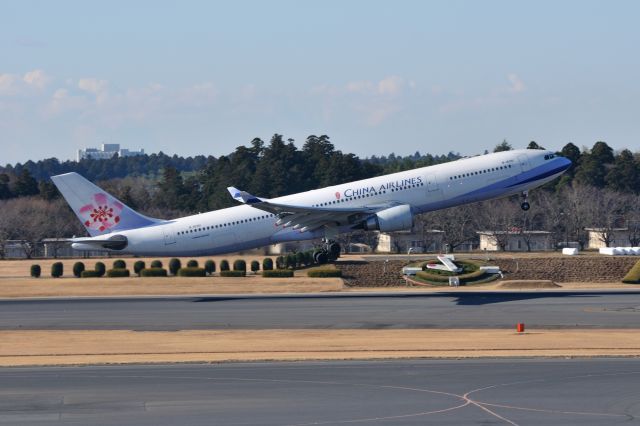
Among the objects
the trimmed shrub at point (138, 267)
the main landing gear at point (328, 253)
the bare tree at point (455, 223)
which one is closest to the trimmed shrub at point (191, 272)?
the trimmed shrub at point (138, 267)

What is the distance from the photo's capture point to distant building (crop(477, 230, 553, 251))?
125875mm

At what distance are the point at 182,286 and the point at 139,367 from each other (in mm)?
37585

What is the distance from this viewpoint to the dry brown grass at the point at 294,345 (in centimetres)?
4200

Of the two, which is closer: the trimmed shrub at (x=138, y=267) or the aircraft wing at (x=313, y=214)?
the aircraft wing at (x=313, y=214)

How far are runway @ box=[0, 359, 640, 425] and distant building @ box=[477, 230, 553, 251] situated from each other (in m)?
87.1

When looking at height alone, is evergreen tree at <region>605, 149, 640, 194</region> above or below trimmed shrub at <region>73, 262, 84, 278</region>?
above

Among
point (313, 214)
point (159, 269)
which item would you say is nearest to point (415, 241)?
point (159, 269)

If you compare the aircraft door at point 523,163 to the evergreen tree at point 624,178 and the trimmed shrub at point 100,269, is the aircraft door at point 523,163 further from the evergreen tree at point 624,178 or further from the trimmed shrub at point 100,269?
the evergreen tree at point 624,178

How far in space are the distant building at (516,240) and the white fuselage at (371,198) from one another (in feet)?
174

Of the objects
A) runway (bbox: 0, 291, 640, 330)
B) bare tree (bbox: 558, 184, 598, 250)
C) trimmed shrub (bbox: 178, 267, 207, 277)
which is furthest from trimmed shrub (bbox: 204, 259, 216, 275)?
bare tree (bbox: 558, 184, 598, 250)

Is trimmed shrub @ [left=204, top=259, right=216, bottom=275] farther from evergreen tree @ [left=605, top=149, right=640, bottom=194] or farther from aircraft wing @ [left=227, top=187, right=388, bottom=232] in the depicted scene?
evergreen tree @ [left=605, top=149, right=640, bottom=194]

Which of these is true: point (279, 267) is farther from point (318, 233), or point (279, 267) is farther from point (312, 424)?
point (312, 424)

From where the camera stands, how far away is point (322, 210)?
225 feet

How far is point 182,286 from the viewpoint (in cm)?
7681
